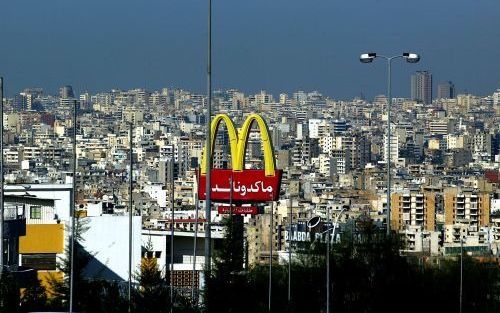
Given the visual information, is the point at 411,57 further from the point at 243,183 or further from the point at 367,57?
the point at 243,183

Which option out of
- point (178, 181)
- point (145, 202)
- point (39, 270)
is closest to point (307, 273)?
point (39, 270)

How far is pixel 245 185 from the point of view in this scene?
5759 cm

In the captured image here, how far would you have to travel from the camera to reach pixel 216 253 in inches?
1133

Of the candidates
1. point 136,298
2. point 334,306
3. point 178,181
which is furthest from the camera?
point 178,181

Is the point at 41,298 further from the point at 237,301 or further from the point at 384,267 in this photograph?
the point at 384,267

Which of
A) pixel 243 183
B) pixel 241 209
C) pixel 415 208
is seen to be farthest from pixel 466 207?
pixel 241 209

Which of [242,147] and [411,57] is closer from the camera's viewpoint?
[411,57]

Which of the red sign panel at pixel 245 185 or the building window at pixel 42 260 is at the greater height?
the red sign panel at pixel 245 185

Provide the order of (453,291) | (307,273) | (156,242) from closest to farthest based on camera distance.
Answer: (307,273)
(453,291)
(156,242)

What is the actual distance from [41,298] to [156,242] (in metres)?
24.2

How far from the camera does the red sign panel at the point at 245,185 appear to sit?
56.9 meters

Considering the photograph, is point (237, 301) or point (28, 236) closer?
point (237, 301)

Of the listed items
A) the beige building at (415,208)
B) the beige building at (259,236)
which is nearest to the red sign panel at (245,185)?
the beige building at (259,236)

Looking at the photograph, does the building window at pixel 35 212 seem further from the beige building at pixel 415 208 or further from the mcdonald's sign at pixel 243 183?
the beige building at pixel 415 208
